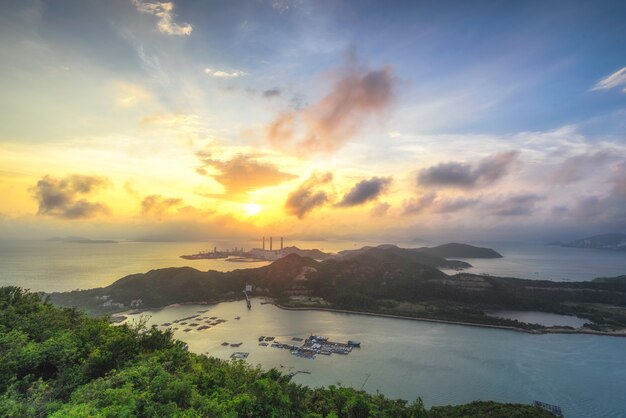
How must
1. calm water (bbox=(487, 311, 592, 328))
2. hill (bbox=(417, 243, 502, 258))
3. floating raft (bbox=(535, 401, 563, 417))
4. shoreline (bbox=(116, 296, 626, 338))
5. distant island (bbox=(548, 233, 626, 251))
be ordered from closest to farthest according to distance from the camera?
floating raft (bbox=(535, 401, 563, 417)) → shoreline (bbox=(116, 296, 626, 338)) → calm water (bbox=(487, 311, 592, 328)) → hill (bbox=(417, 243, 502, 258)) → distant island (bbox=(548, 233, 626, 251))

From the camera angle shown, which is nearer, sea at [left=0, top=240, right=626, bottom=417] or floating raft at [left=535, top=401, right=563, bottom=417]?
floating raft at [left=535, top=401, right=563, bottom=417]

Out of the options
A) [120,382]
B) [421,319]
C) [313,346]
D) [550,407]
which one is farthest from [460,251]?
[120,382]

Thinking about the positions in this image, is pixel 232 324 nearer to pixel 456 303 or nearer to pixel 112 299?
pixel 112 299

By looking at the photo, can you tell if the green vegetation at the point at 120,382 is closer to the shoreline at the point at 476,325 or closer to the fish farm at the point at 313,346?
the fish farm at the point at 313,346

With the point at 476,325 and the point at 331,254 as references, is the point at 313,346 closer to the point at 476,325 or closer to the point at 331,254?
the point at 476,325

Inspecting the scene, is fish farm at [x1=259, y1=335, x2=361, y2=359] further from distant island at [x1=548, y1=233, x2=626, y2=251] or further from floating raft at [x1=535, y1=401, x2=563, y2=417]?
distant island at [x1=548, y1=233, x2=626, y2=251]

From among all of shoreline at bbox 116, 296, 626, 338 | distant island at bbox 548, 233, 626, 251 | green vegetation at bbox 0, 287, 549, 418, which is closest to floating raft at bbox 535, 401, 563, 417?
green vegetation at bbox 0, 287, 549, 418
